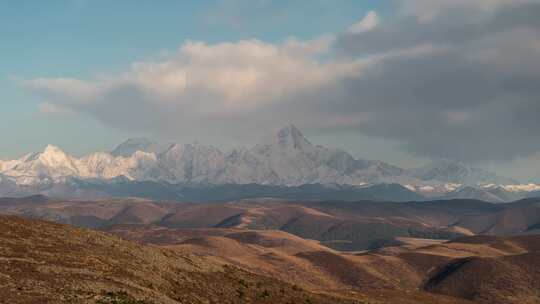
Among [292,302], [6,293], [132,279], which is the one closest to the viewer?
[6,293]

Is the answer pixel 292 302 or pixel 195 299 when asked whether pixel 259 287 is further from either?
pixel 195 299

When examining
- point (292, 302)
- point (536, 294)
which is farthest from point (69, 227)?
point (536, 294)

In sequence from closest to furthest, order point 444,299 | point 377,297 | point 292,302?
point 292,302
point 377,297
point 444,299

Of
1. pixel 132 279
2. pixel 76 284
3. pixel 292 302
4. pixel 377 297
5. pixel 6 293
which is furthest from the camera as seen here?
pixel 377 297

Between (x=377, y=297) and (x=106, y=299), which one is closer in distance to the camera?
(x=106, y=299)

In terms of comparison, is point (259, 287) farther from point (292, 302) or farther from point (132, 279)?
point (132, 279)

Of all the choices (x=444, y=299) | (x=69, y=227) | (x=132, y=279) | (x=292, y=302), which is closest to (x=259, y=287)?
(x=292, y=302)

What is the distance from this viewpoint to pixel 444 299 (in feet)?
433

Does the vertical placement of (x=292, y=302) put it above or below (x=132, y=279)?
below

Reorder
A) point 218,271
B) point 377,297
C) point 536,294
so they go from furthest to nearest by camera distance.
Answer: point 536,294 → point 377,297 → point 218,271

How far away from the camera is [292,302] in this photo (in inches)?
3137

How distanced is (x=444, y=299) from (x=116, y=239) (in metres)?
78.2

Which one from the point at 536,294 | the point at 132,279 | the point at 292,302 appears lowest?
the point at 536,294

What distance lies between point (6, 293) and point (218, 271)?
135ft
